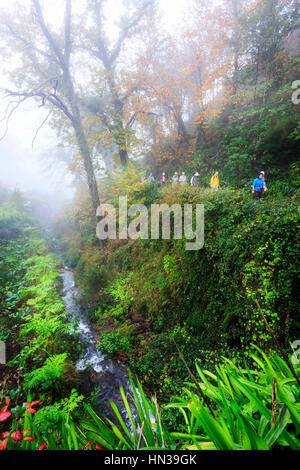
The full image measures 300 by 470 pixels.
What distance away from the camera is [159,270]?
20.0 ft

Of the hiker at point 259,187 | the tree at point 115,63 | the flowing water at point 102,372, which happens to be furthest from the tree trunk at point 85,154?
the hiker at point 259,187

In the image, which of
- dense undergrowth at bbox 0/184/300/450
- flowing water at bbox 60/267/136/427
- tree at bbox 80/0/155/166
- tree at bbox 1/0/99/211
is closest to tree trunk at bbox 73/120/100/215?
tree at bbox 1/0/99/211

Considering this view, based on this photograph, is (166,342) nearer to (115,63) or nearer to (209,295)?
(209,295)

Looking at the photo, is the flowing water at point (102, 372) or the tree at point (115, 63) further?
the tree at point (115, 63)

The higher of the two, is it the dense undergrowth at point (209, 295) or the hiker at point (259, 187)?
the hiker at point (259, 187)

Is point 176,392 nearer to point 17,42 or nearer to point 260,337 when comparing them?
point 260,337

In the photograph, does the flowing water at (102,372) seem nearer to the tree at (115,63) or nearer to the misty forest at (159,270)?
the misty forest at (159,270)

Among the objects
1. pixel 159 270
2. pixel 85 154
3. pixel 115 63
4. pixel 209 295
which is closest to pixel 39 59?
pixel 115 63

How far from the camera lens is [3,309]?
5.37 m

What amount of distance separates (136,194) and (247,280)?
21.1 ft

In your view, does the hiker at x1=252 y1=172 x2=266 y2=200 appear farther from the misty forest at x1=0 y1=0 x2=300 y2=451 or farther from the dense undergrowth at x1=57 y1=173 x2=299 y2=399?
the dense undergrowth at x1=57 y1=173 x2=299 y2=399

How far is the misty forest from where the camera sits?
5.11 feet

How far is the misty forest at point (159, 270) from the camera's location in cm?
156
